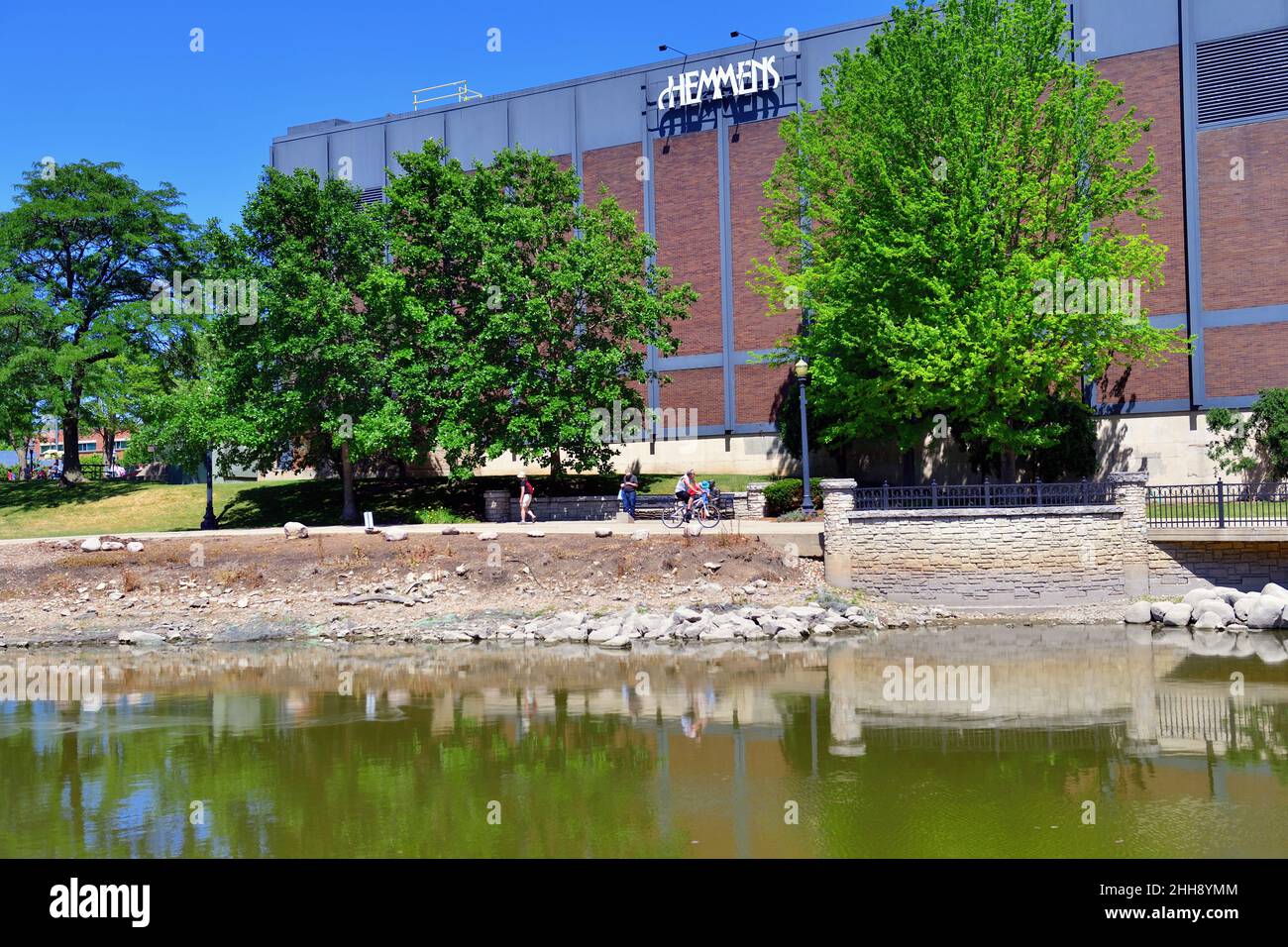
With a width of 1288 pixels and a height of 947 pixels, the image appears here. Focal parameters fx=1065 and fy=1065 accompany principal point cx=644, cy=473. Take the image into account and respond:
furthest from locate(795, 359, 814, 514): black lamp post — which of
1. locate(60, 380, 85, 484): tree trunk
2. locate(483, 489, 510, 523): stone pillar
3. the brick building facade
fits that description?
locate(60, 380, 85, 484): tree trunk

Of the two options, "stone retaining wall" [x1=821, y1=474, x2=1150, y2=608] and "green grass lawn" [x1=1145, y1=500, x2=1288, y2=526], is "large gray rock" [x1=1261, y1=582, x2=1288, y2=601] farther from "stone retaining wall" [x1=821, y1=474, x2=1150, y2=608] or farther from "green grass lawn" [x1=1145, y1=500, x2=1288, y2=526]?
"stone retaining wall" [x1=821, y1=474, x2=1150, y2=608]

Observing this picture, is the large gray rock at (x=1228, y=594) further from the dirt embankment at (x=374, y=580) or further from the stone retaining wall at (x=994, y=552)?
the dirt embankment at (x=374, y=580)

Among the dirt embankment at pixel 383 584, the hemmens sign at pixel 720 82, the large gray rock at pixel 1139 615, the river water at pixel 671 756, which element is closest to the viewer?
the river water at pixel 671 756

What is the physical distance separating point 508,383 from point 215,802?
21.9m

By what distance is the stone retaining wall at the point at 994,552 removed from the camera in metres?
25.1

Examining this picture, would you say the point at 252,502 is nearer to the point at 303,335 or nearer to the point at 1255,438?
the point at 303,335

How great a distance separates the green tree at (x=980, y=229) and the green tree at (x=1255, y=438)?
22.9 ft

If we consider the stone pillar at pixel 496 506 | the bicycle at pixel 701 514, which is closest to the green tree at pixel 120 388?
the stone pillar at pixel 496 506

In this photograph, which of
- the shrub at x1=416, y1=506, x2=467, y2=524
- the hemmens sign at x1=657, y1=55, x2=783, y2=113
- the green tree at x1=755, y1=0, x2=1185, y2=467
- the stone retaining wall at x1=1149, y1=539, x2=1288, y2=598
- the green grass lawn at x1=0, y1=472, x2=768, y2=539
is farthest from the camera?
the hemmens sign at x1=657, y1=55, x2=783, y2=113

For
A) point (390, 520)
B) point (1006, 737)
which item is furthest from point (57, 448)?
point (1006, 737)

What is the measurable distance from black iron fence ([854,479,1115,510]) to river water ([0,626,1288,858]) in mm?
4986

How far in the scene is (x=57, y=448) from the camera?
354 feet

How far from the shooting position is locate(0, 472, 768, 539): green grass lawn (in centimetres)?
3753

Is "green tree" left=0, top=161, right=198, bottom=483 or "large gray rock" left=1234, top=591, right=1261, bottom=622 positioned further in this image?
"green tree" left=0, top=161, right=198, bottom=483
